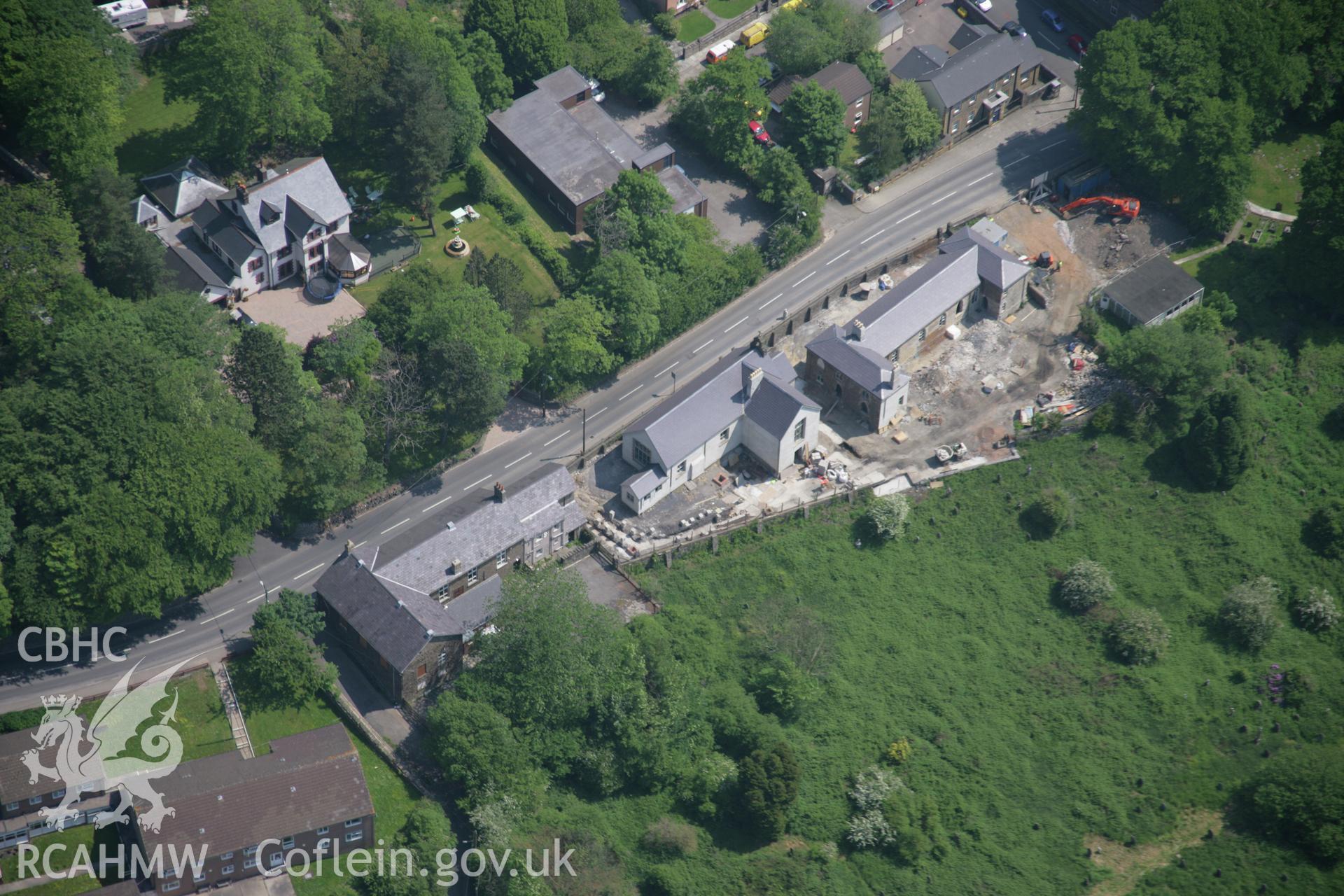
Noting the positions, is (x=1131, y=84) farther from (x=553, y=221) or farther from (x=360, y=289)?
(x=360, y=289)

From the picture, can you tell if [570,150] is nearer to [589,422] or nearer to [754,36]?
[754,36]

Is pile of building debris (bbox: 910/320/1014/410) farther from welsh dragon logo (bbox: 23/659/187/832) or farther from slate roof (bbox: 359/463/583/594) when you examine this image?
welsh dragon logo (bbox: 23/659/187/832)

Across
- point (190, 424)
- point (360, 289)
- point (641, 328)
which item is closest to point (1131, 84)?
point (641, 328)

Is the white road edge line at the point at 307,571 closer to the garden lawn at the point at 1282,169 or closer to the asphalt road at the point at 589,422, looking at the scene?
the asphalt road at the point at 589,422

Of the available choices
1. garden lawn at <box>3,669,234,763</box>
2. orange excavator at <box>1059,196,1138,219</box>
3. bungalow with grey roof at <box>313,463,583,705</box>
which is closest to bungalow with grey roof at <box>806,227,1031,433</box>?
orange excavator at <box>1059,196,1138,219</box>

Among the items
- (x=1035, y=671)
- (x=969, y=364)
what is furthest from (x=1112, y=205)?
(x=1035, y=671)

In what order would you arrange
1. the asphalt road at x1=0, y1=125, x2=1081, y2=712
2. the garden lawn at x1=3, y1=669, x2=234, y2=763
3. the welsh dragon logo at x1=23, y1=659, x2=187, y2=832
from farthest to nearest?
the asphalt road at x1=0, y1=125, x2=1081, y2=712
the garden lawn at x1=3, y1=669, x2=234, y2=763
the welsh dragon logo at x1=23, y1=659, x2=187, y2=832
